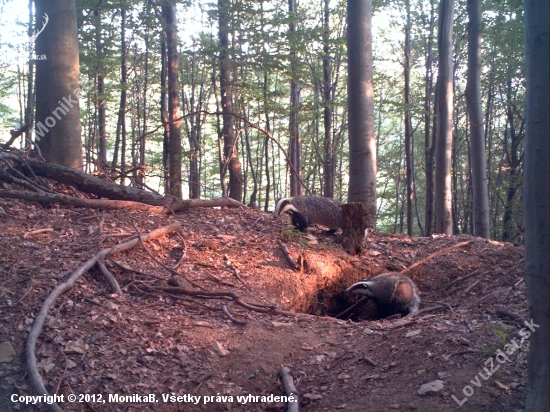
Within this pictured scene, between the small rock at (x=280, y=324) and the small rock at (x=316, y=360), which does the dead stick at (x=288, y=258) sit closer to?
the small rock at (x=280, y=324)

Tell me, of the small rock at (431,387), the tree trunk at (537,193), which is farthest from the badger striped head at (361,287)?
the tree trunk at (537,193)

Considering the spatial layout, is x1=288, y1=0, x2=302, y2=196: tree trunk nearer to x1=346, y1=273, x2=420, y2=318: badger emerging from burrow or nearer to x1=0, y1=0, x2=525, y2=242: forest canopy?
x1=0, y1=0, x2=525, y2=242: forest canopy

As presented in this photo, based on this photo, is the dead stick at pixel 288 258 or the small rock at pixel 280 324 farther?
the dead stick at pixel 288 258

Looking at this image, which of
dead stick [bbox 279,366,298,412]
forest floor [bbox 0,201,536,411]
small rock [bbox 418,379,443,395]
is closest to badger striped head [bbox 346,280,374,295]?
forest floor [bbox 0,201,536,411]

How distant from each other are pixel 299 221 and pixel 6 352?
4.71 metres

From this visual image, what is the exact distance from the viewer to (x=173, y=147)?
1044 cm

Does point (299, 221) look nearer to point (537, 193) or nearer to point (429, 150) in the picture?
point (537, 193)

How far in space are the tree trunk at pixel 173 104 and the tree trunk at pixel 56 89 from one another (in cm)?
382

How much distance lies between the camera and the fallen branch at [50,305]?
8.85ft

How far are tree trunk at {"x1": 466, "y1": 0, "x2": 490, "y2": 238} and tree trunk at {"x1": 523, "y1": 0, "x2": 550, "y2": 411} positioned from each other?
23.6 feet

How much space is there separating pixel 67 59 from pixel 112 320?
4180mm

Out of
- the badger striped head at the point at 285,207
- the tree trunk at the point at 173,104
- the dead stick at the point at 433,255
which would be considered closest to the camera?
the dead stick at the point at 433,255

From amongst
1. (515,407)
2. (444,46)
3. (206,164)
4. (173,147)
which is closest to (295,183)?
(173,147)

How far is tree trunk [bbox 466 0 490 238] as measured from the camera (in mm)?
9055
